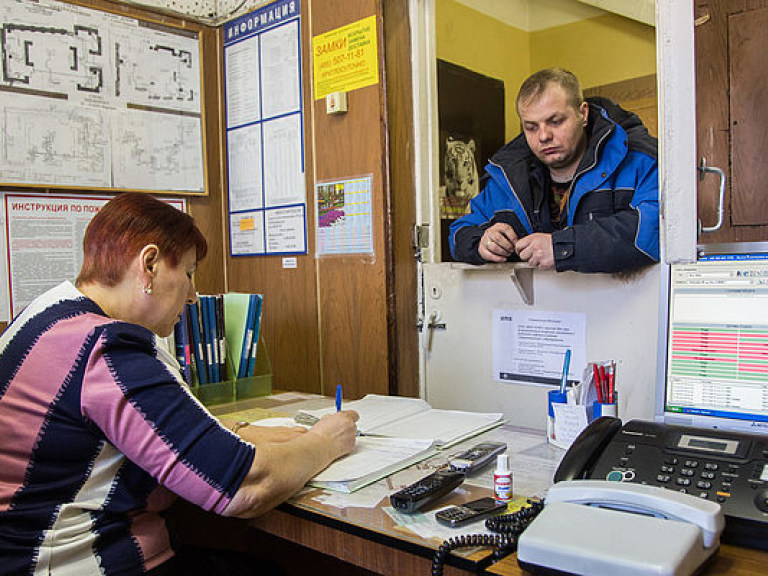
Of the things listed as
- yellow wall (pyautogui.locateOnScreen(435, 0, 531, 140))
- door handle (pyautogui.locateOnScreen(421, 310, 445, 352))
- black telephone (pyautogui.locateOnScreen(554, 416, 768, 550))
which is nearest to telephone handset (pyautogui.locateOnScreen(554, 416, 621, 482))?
black telephone (pyautogui.locateOnScreen(554, 416, 768, 550))

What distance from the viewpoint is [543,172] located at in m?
2.10

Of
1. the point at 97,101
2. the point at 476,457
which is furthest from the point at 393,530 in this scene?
the point at 97,101

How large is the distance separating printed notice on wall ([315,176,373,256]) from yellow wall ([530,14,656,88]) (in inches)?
65.8

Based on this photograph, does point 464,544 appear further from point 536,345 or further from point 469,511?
point 536,345

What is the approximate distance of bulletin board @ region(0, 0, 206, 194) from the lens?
2193 mm

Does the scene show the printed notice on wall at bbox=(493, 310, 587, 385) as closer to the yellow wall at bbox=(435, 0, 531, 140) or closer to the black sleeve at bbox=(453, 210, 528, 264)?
the black sleeve at bbox=(453, 210, 528, 264)

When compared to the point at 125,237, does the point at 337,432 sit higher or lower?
lower

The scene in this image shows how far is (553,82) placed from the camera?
81.0 inches

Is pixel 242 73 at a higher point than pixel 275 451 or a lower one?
higher

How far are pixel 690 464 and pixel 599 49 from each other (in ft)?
9.38

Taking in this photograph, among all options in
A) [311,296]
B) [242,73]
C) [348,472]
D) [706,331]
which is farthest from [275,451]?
[242,73]

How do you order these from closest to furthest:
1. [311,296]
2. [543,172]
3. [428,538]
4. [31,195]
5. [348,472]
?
[428,538]
[348,472]
[543,172]
[31,195]
[311,296]

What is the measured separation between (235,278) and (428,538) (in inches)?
77.2

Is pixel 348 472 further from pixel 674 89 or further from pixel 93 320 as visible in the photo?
pixel 674 89
